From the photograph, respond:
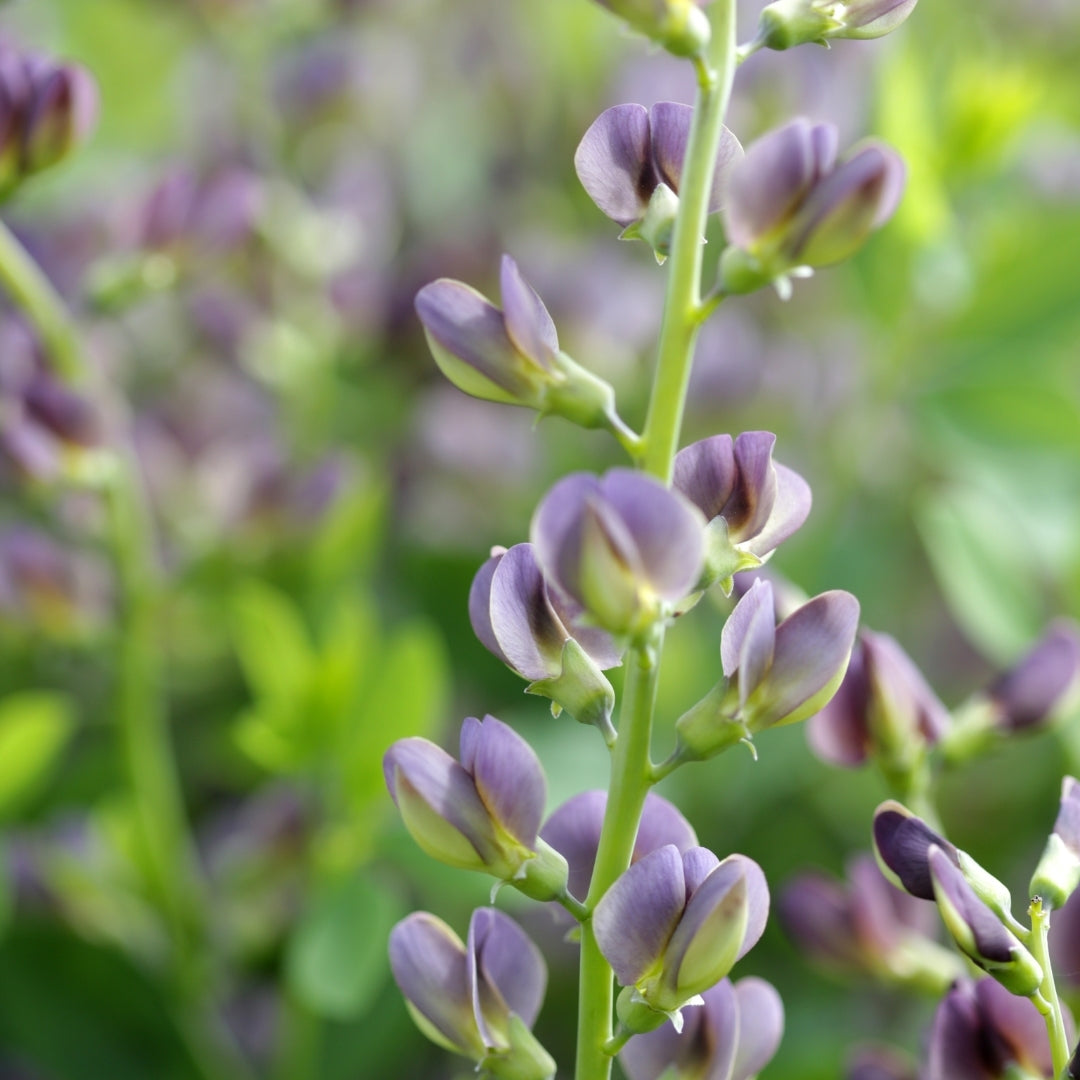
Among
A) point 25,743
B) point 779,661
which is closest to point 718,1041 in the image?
point 779,661

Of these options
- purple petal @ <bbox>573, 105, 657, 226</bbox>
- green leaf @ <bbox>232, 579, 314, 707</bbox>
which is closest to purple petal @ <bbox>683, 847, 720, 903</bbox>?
purple petal @ <bbox>573, 105, 657, 226</bbox>

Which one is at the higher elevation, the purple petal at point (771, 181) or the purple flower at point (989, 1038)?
the purple petal at point (771, 181)

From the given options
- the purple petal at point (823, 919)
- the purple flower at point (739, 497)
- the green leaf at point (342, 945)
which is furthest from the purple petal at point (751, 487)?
the green leaf at point (342, 945)

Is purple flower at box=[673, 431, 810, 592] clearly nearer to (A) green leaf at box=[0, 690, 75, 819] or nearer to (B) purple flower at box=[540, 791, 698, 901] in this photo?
Result: (B) purple flower at box=[540, 791, 698, 901]

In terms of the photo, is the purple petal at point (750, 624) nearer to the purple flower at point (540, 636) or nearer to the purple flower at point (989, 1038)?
the purple flower at point (540, 636)

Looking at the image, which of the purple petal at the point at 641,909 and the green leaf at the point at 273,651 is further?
the green leaf at the point at 273,651

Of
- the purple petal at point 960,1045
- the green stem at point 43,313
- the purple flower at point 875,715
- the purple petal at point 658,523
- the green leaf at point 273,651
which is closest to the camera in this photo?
the purple petal at point 658,523

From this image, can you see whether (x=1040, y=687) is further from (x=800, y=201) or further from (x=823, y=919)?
(x=800, y=201)
